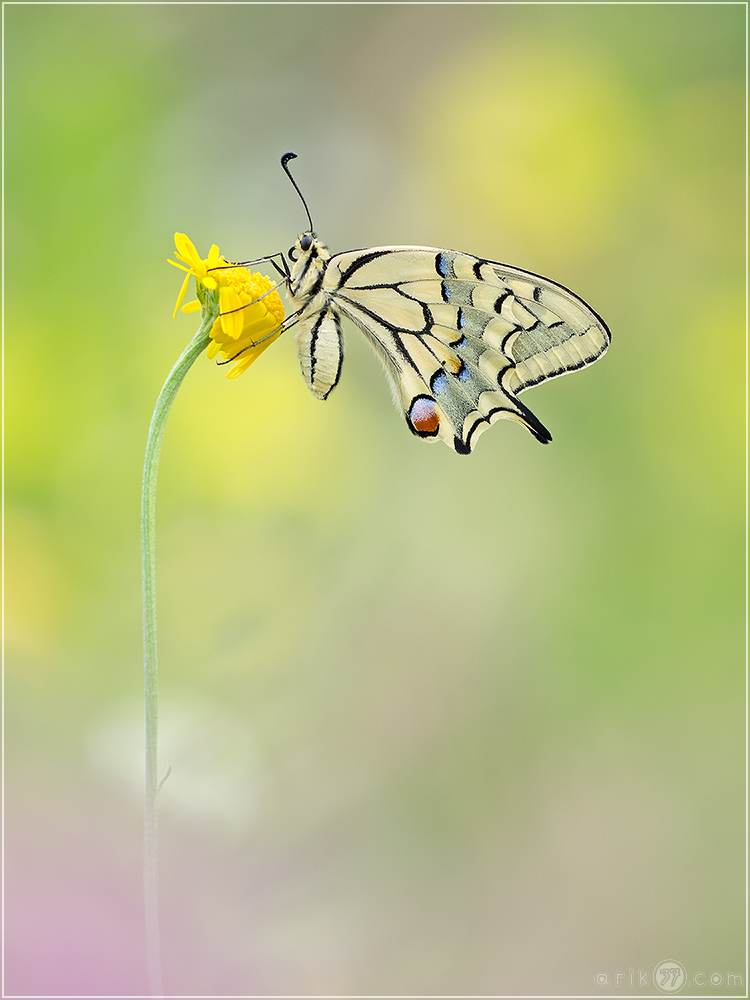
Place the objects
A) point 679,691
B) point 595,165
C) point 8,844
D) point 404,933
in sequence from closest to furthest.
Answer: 1. point 8,844
2. point 404,933
3. point 679,691
4. point 595,165

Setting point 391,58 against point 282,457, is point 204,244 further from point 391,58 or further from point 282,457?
point 391,58

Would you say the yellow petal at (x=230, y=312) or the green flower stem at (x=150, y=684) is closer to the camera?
the green flower stem at (x=150, y=684)

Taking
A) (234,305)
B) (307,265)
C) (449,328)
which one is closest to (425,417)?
(449,328)

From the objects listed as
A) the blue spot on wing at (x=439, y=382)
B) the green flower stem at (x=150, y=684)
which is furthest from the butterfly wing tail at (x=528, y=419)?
the green flower stem at (x=150, y=684)

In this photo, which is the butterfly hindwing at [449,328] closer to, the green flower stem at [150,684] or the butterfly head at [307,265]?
the butterfly head at [307,265]

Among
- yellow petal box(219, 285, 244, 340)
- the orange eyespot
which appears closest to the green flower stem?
yellow petal box(219, 285, 244, 340)

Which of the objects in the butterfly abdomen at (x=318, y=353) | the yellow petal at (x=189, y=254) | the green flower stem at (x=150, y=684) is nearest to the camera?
the green flower stem at (x=150, y=684)

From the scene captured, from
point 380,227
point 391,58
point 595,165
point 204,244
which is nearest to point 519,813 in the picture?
point 204,244
